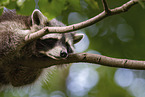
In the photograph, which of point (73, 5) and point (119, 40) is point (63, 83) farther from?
point (73, 5)

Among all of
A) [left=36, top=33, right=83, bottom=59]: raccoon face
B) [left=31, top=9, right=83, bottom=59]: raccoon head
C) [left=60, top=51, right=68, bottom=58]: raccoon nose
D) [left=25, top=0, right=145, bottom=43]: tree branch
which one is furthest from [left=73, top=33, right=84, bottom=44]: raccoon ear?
[left=25, top=0, right=145, bottom=43]: tree branch

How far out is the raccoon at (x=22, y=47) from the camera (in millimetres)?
4352

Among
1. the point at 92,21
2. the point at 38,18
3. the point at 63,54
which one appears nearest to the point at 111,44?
the point at 38,18

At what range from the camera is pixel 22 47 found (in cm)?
442

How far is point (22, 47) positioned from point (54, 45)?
70cm

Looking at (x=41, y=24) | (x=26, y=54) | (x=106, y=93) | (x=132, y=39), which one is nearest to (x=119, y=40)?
(x=132, y=39)

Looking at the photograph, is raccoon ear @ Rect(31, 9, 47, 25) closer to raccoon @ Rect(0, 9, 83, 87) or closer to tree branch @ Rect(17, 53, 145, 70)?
raccoon @ Rect(0, 9, 83, 87)

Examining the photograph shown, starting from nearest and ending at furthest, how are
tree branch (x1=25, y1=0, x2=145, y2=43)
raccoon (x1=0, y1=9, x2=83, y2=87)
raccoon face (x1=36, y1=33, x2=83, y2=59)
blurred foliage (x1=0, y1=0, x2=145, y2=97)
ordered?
tree branch (x1=25, y1=0, x2=145, y2=43), raccoon face (x1=36, y1=33, x2=83, y2=59), raccoon (x1=0, y1=9, x2=83, y2=87), blurred foliage (x1=0, y1=0, x2=145, y2=97)

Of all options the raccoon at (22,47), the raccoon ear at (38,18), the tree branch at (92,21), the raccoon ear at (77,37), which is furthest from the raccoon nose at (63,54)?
the raccoon ear at (77,37)

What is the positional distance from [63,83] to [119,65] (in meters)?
7.21

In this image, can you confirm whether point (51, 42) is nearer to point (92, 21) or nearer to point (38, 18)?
point (38, 18)

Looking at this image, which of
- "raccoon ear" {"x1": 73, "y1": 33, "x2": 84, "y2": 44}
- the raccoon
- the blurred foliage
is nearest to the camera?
the raccoon

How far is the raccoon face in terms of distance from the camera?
420cm

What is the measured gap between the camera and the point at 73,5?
9.78 ft
